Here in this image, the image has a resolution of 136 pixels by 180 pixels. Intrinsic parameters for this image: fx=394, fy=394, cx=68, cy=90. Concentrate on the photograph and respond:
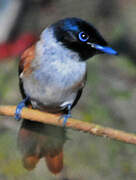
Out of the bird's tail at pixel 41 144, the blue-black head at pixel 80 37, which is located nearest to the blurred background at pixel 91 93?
the bird's tail at pixel 41 144

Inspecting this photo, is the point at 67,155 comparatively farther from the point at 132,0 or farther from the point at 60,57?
the point at 132,0

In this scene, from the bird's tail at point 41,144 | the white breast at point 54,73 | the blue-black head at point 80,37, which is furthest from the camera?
the bird's tail at point 41,144

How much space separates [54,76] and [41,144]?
719mm

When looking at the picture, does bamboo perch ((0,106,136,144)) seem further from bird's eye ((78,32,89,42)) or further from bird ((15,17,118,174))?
bird's eye ((78,32,89,42))

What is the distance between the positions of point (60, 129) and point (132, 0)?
27.4ft

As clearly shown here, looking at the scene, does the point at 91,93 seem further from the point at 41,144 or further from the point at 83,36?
the point at 83,36

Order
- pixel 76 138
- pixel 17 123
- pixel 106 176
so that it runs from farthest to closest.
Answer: pixel 17 123 → pixel 76 138 → pixel 106 176

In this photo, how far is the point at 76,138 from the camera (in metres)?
4.77

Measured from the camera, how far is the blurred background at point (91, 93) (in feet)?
14.6

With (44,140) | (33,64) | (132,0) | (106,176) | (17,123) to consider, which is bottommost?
(132,0)

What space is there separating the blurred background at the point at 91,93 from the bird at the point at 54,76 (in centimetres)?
31

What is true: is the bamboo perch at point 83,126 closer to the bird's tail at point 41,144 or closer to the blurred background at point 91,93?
the bird's tail at point 41,144

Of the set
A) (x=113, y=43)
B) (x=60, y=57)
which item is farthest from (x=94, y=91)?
(x=113, y=43)

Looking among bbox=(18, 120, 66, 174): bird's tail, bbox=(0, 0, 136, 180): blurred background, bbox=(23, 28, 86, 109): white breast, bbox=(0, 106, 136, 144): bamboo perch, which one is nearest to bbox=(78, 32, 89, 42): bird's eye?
bbox=(23, 28, 86, 109): white breast
